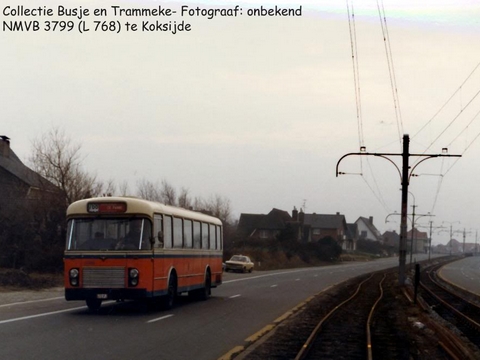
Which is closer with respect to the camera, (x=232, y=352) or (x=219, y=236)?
(x=232, y=352)

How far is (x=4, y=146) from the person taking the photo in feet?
185

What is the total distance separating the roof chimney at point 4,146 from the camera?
181 ft

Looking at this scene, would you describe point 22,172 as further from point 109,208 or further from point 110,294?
point 110,294

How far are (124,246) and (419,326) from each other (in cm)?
730

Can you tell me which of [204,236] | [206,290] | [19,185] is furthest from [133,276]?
[19,185]

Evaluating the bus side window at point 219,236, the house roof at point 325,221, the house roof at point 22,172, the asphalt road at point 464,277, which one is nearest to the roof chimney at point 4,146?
the house roof at point 22,172

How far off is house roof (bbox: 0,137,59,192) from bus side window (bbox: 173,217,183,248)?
72.5 feet

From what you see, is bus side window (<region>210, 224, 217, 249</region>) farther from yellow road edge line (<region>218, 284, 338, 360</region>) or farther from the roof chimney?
the roof chimney

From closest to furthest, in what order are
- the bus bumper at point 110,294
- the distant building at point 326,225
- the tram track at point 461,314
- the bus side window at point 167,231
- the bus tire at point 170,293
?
the tram track at point 461,314 < the bus bumper at point 110,294 < the bus side window at point 167,231 < the bus tire at point 170,293 < the distant building at point 326,225

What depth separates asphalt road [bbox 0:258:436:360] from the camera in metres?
12.4

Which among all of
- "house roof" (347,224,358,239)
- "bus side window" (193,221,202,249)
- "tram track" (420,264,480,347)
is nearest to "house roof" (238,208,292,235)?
"house roof" (347,224,358,239)

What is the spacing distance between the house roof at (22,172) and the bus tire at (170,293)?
23.0 m

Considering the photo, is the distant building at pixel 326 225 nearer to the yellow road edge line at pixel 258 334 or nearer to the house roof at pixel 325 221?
the house roof at pixel 325 221

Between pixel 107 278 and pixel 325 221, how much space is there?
440ft
